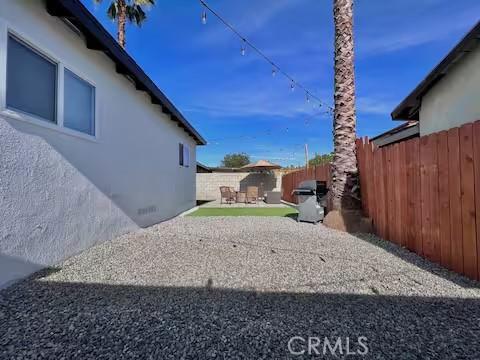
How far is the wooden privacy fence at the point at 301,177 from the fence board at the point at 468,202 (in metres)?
6.27

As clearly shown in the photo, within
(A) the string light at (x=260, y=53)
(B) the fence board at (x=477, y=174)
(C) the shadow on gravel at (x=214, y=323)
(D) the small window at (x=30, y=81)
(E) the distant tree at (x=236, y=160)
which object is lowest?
(C) the shadow on gravel at (x=214, y=323)

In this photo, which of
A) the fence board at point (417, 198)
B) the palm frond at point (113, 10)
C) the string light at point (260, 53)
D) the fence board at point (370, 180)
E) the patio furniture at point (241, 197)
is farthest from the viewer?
the patio furniture at point (241, 197)

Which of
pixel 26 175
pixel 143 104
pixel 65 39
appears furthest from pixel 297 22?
pixel 26 175

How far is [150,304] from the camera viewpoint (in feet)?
9.38

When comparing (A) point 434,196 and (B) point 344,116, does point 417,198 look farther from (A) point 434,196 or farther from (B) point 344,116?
(B) point 344,116

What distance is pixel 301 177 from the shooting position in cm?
1548

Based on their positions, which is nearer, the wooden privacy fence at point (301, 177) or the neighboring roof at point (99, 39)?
the neighboring roof at point (99, 39)

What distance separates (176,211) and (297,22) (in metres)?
8.10

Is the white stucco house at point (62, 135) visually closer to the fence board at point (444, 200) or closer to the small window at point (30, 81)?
the small window at point (30, 81)

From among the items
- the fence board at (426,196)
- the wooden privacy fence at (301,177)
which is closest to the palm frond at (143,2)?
the wooden privacy fence at (301,177)

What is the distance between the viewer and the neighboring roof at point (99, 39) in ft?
12.9

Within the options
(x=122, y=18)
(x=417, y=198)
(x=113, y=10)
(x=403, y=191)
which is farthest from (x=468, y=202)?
(x=113, y=10)

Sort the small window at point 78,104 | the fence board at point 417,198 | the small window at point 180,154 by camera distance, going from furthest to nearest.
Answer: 1. the small window at point 180,154
2. the fence board at point 417,198
3. the small window at point 78,104

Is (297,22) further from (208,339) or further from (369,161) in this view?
(208,339)
